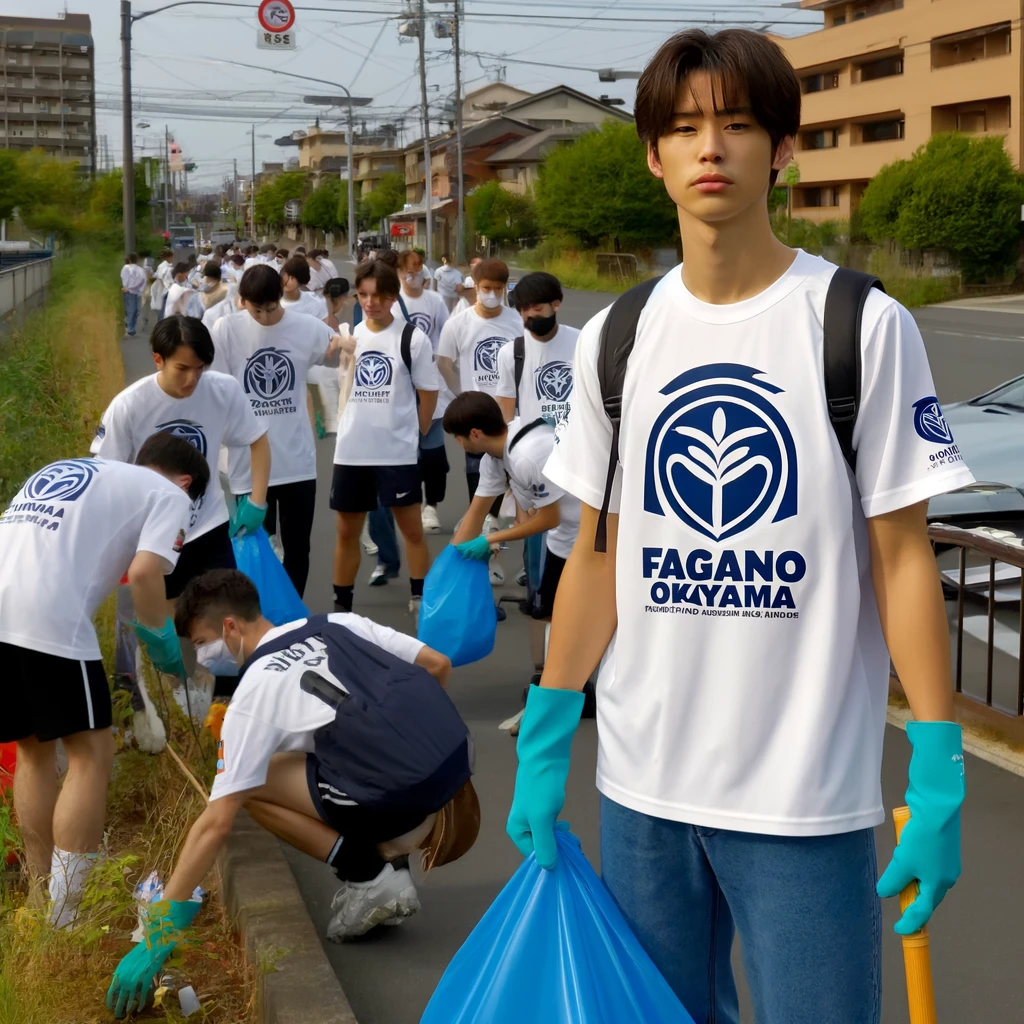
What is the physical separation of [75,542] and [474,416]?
8.42 ft

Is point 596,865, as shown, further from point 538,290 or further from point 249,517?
point 538,290

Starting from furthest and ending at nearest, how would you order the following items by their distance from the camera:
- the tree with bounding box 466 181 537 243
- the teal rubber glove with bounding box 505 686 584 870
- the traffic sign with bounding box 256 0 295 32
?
the tree with bounding box 466 181 537 243 < the traffic sign with bounding box 256 0 295 32 < the teal rubber glove with bounding box 505 686 584 870

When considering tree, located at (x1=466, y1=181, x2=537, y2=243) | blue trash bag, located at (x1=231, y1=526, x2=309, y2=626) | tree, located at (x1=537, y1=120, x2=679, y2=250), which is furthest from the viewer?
tree, located at (x1=466, y1=181, x2=537, y2=243)

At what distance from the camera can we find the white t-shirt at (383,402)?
25.5 ft

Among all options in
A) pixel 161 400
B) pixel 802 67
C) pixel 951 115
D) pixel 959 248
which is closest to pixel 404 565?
pixel 161 400

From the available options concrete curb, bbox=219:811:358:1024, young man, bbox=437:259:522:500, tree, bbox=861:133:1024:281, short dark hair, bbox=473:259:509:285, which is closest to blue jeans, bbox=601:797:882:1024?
concrete curb, bbox=219:811:358:1024

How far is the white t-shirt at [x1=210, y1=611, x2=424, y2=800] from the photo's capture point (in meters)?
3.76

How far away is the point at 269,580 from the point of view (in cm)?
620

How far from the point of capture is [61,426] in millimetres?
11938

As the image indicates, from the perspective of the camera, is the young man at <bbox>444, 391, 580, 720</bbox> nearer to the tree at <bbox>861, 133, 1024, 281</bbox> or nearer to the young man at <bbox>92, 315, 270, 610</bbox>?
the young man at <bbox>92, 315, 270, 610</bbox>

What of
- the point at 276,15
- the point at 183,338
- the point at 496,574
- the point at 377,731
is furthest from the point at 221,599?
the point at 276,15

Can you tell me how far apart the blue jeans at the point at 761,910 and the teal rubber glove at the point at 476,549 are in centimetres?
403

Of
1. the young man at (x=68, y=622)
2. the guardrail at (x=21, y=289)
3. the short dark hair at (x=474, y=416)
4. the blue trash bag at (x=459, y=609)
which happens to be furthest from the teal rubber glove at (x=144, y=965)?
the guardrail at (x=21, y=289)

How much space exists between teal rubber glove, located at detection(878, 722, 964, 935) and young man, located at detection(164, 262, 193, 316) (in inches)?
801
